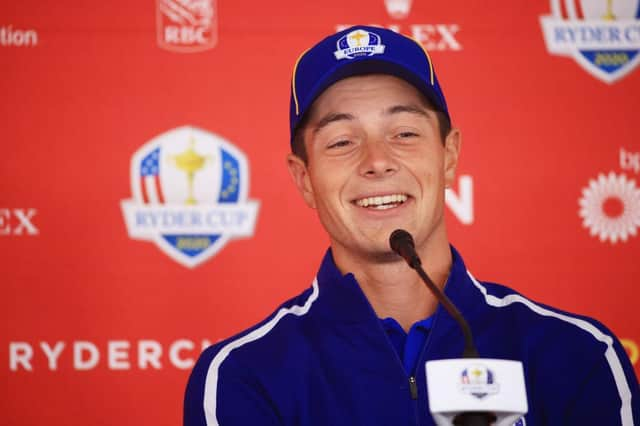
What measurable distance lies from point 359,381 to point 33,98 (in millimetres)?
1133

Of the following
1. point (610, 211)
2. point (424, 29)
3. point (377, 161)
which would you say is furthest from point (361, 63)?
point (610, 211)

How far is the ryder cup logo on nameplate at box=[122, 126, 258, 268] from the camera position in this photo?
193cm

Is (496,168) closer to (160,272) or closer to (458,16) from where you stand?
(458,16)

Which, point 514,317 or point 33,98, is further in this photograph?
point 33,98

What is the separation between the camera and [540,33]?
202cm

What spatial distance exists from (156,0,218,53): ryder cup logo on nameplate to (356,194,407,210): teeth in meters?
0.86

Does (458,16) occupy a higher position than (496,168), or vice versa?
(458,16)

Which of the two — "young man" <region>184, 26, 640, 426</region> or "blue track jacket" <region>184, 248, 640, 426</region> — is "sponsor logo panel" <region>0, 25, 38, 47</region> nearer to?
"young man" <region>184, 26, 640, 426</region>

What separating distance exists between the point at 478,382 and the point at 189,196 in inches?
50.7

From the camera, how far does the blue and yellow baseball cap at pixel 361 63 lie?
1.28 m

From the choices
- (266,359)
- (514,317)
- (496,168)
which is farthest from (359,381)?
(496,168)

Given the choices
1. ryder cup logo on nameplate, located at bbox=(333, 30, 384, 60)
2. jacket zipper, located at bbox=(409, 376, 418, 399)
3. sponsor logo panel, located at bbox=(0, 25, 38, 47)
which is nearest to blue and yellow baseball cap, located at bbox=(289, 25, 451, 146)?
ryder cup logo on nameplate, located at bbox=(333, 30, 384, 60)

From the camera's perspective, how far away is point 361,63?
1.29 m

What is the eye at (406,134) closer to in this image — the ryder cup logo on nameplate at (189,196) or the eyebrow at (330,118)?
the eyebrow at (330,118)
